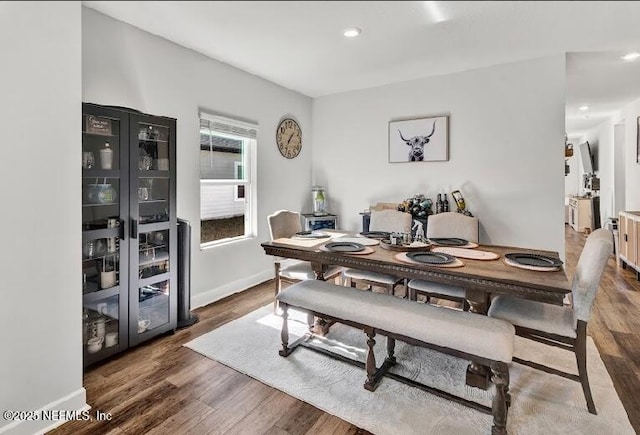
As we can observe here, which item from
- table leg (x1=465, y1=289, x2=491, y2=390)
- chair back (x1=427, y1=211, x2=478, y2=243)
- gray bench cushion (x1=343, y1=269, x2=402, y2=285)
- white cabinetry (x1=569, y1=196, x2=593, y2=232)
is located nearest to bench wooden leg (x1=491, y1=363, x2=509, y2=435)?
table leg (x1=465, y1=289, x2=491, y2=390)

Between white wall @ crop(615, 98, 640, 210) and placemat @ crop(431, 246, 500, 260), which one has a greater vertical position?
white wall @ crop(615, 98, 640, 210)

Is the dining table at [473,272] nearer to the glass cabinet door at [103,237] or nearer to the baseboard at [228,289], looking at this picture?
the glass cabinet door at [103,237]

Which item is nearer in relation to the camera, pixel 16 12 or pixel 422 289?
pixel 16 12

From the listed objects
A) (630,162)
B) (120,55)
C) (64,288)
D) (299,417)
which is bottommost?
(299,417)

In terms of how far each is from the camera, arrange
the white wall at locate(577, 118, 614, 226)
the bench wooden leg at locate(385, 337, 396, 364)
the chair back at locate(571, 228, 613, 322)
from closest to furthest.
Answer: the chair back at locate(571, 228, 613, 322) → the bench wooden leg at locate(385, 337, 396, 364) → the white wall at locate(577, 118, 614, 226)

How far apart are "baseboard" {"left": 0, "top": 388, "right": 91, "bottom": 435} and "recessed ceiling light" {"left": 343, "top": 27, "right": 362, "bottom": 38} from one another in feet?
8.82

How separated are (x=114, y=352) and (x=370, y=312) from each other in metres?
1.67

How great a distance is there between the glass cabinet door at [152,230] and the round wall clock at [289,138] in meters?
1.73

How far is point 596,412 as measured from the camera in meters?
1.73

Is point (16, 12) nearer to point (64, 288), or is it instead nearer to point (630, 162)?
point (64, 288)

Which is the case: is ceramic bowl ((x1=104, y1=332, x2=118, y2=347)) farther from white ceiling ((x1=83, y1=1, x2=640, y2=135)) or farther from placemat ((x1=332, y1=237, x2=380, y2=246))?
white ceiling ((x1=83, y1=1, x2=640, y2=135))

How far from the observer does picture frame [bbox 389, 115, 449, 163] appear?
378 cm

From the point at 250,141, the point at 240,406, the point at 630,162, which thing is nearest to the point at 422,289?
the point at 240,406

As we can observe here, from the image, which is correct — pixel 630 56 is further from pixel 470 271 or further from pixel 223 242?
pixel 223 242
